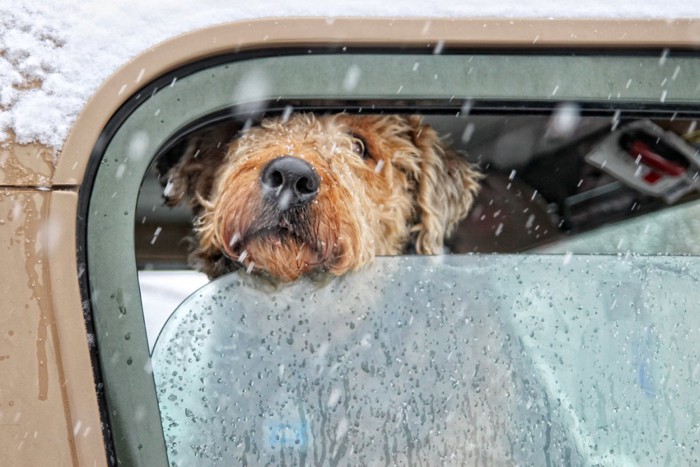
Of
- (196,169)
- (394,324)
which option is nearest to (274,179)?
(196,169)

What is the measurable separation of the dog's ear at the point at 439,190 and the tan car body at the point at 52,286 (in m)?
1.42

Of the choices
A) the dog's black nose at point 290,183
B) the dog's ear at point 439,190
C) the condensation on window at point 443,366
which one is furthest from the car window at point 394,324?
the dog's ear at point 439,190

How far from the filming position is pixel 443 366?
149cm

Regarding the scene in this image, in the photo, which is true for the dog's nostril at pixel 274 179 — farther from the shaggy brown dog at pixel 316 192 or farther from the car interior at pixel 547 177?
the car interior at pixel 547 177

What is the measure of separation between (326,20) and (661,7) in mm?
682

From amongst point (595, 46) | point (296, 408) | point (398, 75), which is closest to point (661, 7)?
point (595, 46)

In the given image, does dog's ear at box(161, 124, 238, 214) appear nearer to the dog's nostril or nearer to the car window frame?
the dog's nostril

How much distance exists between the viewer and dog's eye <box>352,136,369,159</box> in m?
2.54

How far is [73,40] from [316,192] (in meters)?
0.91

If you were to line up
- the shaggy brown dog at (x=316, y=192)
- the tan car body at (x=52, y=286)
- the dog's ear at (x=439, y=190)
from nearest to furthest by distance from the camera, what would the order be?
the tan car body at (x=52, y=286), the shaggy brown dog at (x=316, y=192), the dog's ear at (x=439, y=190)

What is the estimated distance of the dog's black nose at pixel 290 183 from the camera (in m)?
2.08

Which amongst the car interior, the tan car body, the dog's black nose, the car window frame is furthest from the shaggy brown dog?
the tan car body

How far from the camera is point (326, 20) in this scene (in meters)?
1.44

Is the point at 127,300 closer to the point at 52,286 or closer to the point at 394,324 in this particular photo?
the point at 52,286
